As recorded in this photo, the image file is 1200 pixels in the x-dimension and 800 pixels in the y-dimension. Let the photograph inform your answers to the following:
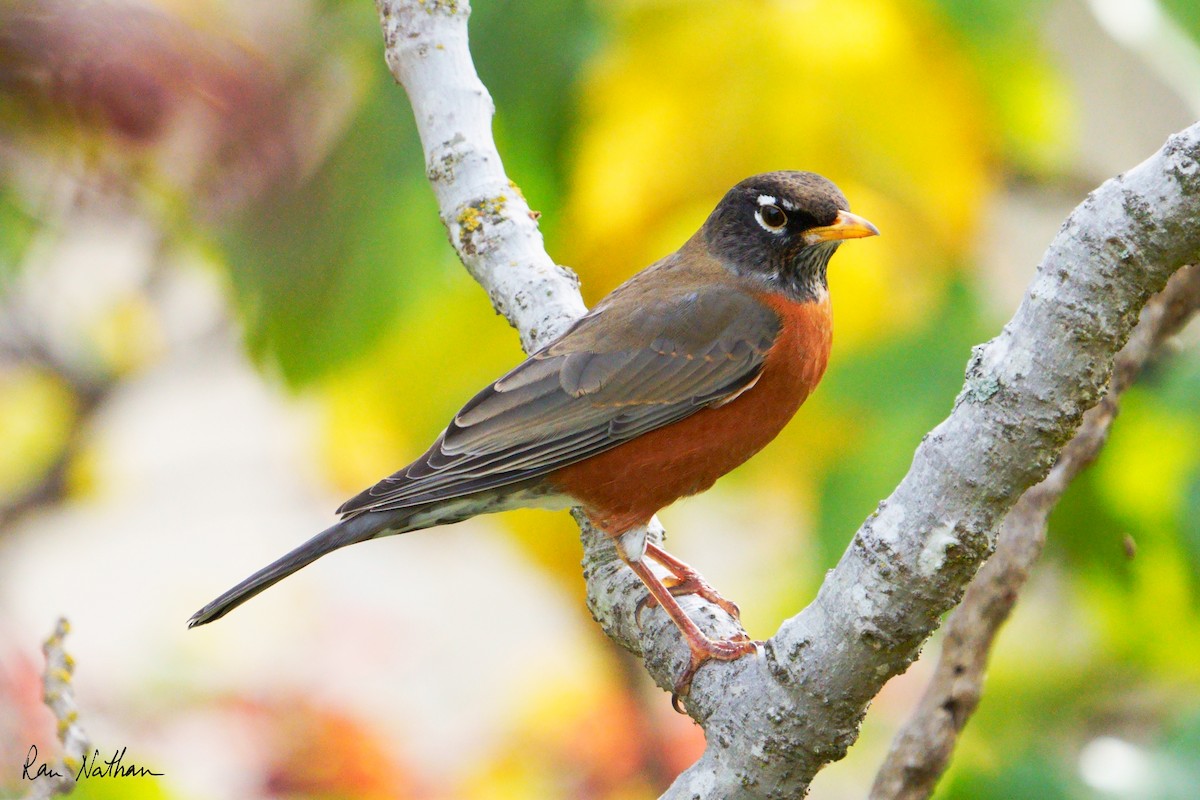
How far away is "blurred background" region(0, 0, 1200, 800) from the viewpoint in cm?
308

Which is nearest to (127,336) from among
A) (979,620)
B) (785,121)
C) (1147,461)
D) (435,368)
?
(435,368)

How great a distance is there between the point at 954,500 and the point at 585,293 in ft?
7.16

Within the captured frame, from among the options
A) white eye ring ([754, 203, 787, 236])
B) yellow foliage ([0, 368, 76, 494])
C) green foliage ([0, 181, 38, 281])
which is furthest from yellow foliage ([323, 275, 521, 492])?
yellow foliage ([0, 368, 76, 494])

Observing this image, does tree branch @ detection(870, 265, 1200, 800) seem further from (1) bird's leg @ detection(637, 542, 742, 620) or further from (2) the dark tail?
(2) the dark tail

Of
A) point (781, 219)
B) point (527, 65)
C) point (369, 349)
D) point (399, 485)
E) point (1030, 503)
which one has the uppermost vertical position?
point (527, 65)

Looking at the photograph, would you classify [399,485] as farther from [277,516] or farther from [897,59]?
[277,516]

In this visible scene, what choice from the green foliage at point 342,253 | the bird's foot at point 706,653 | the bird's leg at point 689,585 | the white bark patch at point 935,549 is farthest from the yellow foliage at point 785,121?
the white bark patch at point 935,549

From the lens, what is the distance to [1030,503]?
307cm

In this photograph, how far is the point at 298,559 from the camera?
298cm

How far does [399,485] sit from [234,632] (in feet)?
7.53

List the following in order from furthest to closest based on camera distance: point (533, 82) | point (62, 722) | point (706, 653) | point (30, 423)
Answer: point (30, 423) → point (533, 82) → point (706, 653) → point (62, 722)

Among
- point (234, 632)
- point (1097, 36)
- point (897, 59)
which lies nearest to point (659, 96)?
point (897, 59)

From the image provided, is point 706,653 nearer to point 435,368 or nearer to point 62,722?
point 62,722

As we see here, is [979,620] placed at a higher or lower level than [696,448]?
lower
